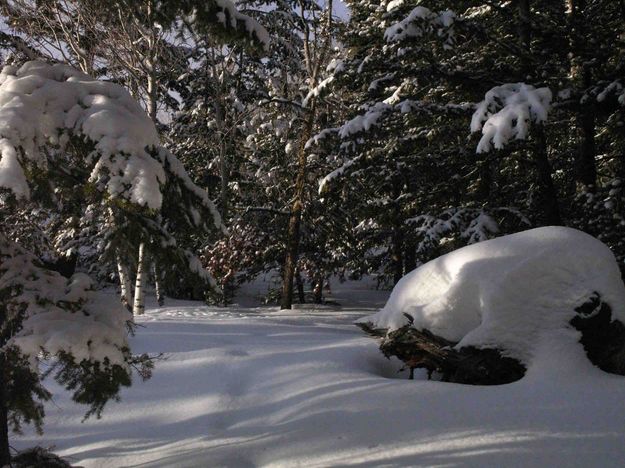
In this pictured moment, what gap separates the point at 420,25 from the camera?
7609mm

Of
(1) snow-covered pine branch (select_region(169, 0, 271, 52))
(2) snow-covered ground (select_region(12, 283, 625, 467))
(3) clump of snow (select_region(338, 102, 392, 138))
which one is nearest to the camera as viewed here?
(2) snow-covered ground (select_region(12, 283, 625, 467))

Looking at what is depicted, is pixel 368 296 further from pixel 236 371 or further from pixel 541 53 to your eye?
pixel 236 371

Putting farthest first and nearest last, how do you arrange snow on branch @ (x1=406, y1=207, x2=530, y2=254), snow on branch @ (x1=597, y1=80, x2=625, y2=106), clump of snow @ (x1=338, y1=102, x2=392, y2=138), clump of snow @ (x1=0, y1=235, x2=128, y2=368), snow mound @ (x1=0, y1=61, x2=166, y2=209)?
snow on branch @ (x1=406, y1=207, x2=530, y2=254) < clump of snow @ (x1=338, y1=102, x2=392, y2=138) < snow on branch @ (x1=597, y1=80, x2=625, y2=106) < clump of snow @ (x1=0, y1=235, x2=128, y2=368) < snow mound @ (x1=0, y1=61, x2=166, y2=209)

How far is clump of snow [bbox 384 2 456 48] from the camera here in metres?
7.53

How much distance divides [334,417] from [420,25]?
5.76 meters

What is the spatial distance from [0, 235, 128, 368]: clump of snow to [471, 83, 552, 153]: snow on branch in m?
4.70

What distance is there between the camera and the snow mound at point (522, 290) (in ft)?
17.4

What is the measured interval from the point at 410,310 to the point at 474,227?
10.3 ft

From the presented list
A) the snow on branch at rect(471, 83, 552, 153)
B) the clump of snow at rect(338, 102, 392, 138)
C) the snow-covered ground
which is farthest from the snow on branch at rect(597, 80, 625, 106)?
the snow-covered ground

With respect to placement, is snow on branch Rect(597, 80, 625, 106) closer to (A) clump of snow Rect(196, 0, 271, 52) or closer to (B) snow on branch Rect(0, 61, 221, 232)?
(A) clump of snow Rect(196, 0, 271, 52)

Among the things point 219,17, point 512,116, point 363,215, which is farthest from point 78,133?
point 363,215

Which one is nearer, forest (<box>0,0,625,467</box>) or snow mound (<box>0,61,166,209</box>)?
Answer: snow mound (<box>0,61,166,209</box>)

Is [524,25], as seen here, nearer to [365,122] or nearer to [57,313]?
[365,122]

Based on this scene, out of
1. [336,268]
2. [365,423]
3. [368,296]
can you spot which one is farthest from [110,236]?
[368,296]
